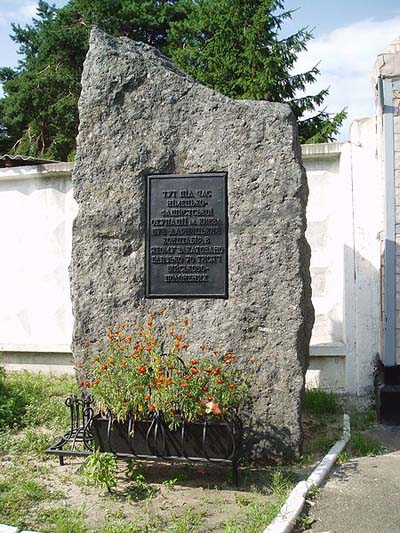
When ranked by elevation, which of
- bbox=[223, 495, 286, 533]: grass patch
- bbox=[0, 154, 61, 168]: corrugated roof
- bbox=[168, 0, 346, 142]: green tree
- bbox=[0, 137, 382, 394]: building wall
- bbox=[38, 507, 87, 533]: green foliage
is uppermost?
bbox=[168, 0, 346, 142]: green tree

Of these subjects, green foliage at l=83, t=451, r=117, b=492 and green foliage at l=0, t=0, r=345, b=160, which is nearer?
green foliage at l=83, t=451, r=117, b=492

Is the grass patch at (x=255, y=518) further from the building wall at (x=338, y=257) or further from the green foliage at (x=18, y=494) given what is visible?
the building wall at (x=338, y=257)

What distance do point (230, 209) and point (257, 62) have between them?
9.66 m

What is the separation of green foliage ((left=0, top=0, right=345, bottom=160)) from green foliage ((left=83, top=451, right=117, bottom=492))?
10.5 metres

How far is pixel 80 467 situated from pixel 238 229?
84.0 inches

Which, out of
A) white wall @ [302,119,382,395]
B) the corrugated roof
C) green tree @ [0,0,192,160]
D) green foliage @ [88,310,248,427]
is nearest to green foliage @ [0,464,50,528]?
green foliage @ [88,310,248,427]

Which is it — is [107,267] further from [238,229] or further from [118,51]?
[118,51]

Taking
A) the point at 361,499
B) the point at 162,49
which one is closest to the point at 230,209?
the point at 361,499

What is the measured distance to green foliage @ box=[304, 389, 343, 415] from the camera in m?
6.06

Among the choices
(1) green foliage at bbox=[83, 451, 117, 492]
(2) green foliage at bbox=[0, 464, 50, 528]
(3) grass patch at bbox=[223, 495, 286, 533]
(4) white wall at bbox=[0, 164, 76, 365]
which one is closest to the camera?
(3) grass patch at bbox=[223, 495, 286, 533]

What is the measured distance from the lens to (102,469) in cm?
399

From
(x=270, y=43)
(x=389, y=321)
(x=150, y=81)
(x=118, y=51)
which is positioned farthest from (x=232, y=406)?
(x=270, y=43)

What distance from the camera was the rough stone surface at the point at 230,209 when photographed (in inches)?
181

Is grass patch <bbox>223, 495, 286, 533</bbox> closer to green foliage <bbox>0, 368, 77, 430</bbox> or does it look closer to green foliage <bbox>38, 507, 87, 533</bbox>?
green foliage <bbox>38, 507, 87, 533</bbox>
